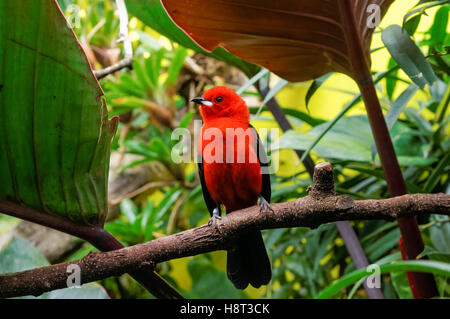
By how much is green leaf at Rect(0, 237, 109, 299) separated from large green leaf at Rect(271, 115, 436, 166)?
23.5 inches

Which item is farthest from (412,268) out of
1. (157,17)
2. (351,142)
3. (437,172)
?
(157,17)

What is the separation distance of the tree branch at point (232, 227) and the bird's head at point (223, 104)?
0.43 metres

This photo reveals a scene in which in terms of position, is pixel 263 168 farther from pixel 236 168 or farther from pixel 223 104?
pixel 223 104

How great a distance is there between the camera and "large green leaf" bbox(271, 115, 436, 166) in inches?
46.8

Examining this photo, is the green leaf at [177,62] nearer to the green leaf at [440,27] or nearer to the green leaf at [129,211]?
the green leaf at [129,211]

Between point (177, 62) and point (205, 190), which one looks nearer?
point (205, 190)

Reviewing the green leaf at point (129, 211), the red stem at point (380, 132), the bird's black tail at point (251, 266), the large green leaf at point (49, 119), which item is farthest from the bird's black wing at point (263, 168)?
the green leaf at point (129, 211)

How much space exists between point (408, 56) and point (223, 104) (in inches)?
A: 18.7

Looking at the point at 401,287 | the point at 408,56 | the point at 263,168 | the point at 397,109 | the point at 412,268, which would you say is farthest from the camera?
the point at 401,287

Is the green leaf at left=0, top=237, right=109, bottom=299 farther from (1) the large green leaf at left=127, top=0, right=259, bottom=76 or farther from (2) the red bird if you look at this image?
(1) the large green leaf at left=127, top=0, right=259, bottom=76

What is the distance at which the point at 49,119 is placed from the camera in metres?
0.68

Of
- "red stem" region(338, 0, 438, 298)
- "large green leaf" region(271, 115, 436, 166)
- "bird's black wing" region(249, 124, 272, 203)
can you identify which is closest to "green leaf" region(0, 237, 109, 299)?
"bird's black wing" region(249, 124, 272, 203)

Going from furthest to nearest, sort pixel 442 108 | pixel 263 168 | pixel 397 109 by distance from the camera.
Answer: pixel 442 108
pixel 263 168
pixel 397 109
